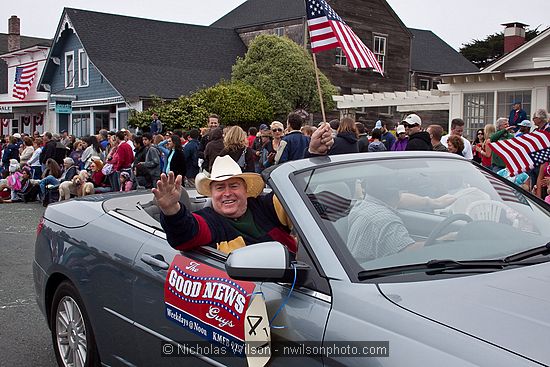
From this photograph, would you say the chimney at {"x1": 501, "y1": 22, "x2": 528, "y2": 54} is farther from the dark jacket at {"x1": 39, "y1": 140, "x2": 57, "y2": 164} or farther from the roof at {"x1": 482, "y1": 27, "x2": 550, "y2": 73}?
the dark jacket at {"x1": 39, "y1": 140, "x2": 57, "y2": 164}

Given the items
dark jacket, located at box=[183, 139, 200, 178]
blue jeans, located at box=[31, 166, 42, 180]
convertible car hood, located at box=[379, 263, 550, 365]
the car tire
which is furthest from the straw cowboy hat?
blue jeans, located at box=[31, 166, 42, 180]

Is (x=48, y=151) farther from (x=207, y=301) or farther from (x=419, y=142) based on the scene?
(x=207, y=301)

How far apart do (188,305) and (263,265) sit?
651 mm

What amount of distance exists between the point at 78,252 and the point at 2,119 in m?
40.9

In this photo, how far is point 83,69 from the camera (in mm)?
33281

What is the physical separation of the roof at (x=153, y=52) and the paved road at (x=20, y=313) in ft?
67.2

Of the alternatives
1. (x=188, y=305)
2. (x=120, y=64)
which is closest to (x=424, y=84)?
(x=120, y=64)

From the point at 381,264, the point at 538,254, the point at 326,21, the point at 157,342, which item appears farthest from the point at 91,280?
the point at 326,21

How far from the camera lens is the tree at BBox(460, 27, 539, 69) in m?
59.0

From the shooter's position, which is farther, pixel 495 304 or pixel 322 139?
pixel 322 139

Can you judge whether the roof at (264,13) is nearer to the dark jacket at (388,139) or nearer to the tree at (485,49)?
the dark jacket at (388,139)

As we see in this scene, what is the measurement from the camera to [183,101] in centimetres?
2617

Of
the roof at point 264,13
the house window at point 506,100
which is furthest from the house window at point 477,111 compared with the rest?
the roof at point 264,13

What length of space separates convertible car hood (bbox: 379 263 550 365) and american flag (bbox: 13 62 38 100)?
37942mm
